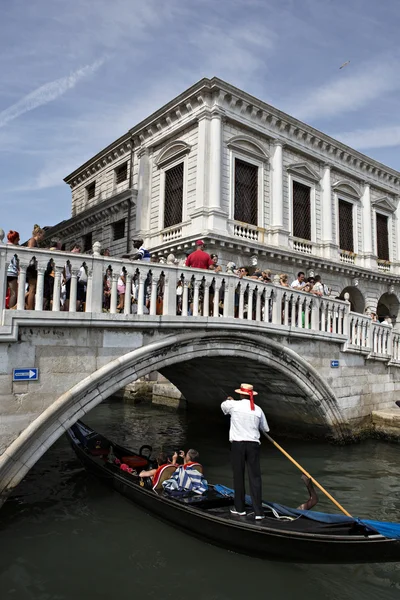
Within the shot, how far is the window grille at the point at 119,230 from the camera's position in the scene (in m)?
15.4

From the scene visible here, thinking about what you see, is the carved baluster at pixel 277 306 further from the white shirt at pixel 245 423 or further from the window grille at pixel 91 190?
the window grille at pixel 91 190

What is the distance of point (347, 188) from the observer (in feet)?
52.4

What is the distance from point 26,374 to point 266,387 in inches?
217

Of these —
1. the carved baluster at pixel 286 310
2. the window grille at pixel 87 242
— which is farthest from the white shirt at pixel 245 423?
the window grille at pixel 87 242

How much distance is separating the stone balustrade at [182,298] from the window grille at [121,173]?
31.7ft

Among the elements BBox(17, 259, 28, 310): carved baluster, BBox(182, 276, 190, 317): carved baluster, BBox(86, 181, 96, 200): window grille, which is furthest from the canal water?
BBox(86, 181, 96, 200): window grille

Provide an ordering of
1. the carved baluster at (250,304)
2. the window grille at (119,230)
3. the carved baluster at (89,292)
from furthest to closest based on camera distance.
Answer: the window grille at (119,230) < the carved baluster at (250,304) < the carved baluster at (89,292)

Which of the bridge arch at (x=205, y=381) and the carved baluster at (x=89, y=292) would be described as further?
the carved baluster at (x=89, y=292)

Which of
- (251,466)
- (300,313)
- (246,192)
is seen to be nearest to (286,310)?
(300,313)

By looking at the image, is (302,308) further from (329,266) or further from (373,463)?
(329,266)

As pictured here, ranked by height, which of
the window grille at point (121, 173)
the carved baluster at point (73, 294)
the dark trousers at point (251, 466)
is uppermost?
the window grille at point (121, 173)

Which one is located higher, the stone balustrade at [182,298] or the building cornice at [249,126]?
the building cornice at [249,126]

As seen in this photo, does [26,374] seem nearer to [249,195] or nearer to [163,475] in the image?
[163,475]

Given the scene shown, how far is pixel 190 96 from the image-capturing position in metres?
12.4
